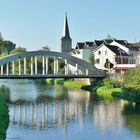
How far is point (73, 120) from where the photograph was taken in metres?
39.0

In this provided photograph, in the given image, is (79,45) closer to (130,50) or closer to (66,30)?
(66,30)

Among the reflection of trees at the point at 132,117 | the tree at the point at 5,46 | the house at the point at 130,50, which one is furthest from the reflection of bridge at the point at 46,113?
the tree at the point at 5,46

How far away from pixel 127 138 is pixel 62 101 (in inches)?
892

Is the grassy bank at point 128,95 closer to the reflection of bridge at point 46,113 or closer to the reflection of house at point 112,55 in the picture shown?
the reflection of bridge at point 46,113

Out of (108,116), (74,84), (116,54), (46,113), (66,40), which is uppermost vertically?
(66,40)

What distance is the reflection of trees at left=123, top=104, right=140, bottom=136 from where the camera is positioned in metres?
35.4

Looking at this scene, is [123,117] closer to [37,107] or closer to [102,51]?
[37,107]

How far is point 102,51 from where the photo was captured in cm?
9219

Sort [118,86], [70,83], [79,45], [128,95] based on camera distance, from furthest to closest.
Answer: [79,45] < [70,83] < [118,86] < [128,95]

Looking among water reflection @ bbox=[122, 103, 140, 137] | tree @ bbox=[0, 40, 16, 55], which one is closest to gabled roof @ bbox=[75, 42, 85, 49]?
tree @ bbox=[0, 40, 16, 55]

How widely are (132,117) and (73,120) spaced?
16.6ft

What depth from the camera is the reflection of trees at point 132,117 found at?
1394 inches

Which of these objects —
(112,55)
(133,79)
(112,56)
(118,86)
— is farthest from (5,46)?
(133,79)

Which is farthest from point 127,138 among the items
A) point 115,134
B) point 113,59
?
point 113,59
